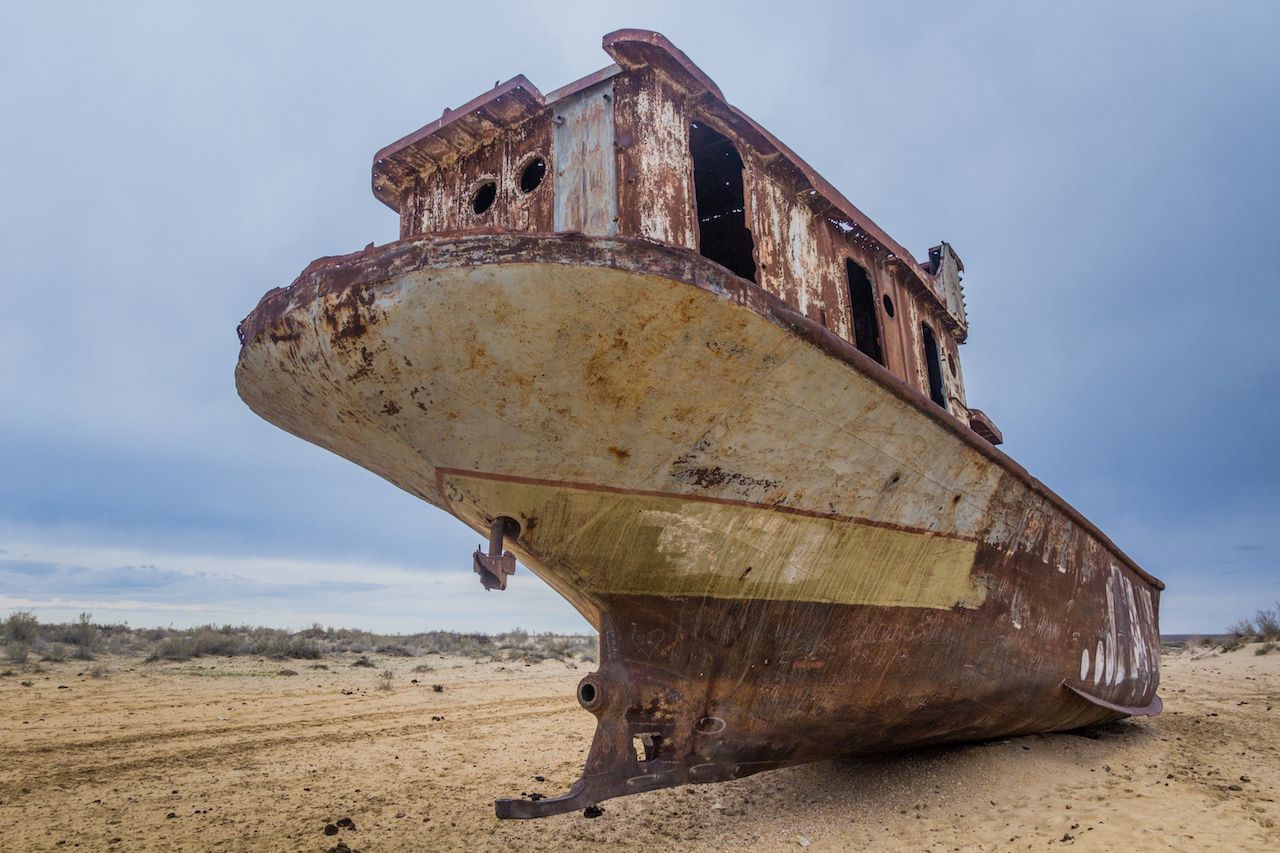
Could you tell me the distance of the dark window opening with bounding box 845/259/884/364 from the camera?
5.29 metres

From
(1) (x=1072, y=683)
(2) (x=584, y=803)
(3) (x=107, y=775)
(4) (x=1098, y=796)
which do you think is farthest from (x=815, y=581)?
(3) (x=107, y=775)

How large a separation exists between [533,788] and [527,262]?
3577mm

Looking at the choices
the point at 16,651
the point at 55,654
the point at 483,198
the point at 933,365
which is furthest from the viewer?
the point at 55,654

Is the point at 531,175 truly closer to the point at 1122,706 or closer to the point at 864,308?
the point at 864,308

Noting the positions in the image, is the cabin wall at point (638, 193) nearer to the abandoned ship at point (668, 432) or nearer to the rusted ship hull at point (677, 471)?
the abandoned ship at point (668, 432)


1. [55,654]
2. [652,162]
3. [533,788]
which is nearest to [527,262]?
[652,162]

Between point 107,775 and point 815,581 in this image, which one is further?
point 107,775

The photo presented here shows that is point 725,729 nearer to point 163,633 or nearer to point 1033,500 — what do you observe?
point 1033,500

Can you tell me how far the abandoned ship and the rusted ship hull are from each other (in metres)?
0.01

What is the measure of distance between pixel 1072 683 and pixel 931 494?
8.71 ft

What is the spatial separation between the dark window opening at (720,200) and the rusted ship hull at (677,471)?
1.83 metres

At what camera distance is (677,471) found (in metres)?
3.09

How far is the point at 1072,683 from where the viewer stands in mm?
5281

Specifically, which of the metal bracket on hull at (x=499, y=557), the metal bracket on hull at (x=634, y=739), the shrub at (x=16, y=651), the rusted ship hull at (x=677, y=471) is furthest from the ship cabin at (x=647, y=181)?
the shrub at (x=16, y=651)
